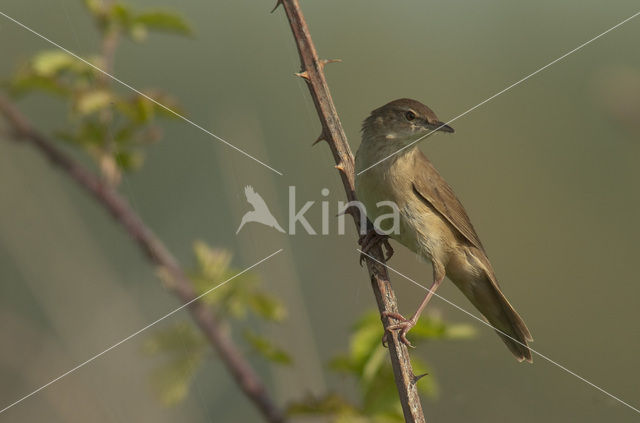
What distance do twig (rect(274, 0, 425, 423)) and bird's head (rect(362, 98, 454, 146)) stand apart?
3.06 ft

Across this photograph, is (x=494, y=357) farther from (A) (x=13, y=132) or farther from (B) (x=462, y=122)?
(A) (x=13, y=132)

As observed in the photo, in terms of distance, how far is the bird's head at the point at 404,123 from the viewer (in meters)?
3.47

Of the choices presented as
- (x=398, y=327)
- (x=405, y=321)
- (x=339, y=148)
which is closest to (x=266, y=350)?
(x=398, y=327)

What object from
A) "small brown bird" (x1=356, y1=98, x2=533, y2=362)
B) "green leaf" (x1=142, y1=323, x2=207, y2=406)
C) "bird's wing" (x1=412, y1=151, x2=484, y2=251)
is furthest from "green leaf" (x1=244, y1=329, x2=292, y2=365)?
"bird's wing" (x1=412, y1=151, x2=484, y2=251)

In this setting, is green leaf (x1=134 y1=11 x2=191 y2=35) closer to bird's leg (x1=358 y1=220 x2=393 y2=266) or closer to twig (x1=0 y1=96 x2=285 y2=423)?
twig (x1=0 y1=96 x2=285 y2=423)

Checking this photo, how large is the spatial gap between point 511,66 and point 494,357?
302cm

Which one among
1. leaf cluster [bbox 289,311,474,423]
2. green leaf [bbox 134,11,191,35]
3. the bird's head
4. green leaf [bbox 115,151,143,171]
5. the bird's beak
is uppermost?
green leaf [bbox 134,11,191,35]

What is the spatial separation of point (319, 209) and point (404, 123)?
69 cm

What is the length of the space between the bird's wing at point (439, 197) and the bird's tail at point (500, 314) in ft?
0.77

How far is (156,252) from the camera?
2348 millimetres

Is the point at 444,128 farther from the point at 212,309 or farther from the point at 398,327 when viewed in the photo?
the point at 212,309

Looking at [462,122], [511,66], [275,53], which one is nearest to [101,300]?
[275,53]

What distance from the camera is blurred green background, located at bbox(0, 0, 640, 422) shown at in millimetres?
2965

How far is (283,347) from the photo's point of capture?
2727 mm
